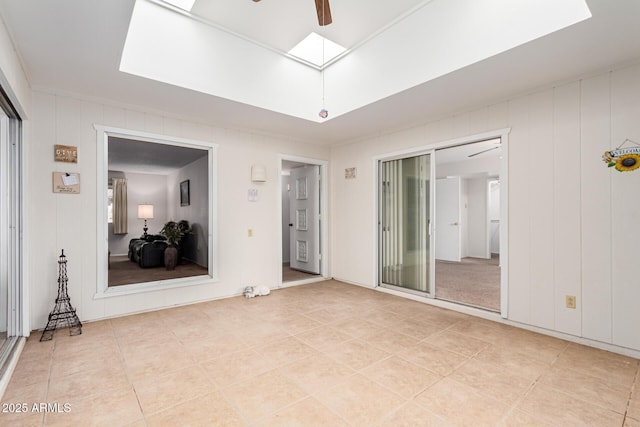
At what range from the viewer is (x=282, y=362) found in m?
2.37

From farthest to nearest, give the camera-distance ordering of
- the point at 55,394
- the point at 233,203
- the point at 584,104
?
the point at 233,203 < the point at 584,104 < the point at 55,394

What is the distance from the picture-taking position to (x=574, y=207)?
279 cm

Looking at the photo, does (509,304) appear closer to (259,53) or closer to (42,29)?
(259,53)

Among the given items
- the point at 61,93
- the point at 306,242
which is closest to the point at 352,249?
the point at 306,242

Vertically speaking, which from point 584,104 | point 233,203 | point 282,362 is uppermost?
point 584,104

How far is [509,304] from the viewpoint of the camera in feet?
10.5

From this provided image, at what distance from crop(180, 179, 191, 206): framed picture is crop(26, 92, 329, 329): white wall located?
3797mm

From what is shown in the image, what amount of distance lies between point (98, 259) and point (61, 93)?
175 cm

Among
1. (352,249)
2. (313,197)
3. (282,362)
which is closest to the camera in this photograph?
(282,362)

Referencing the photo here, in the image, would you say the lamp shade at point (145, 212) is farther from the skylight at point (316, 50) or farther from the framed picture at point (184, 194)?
the skylight at point (316, 50)

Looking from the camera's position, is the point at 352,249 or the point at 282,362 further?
the point at 352,249

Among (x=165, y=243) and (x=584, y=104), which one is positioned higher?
(x=584, y=104)

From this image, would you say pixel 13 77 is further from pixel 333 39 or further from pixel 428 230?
pixel 428 230

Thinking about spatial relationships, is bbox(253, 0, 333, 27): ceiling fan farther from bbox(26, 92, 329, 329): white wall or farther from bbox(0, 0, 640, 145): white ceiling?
bbox(26, 92, 329, 329): white wall
